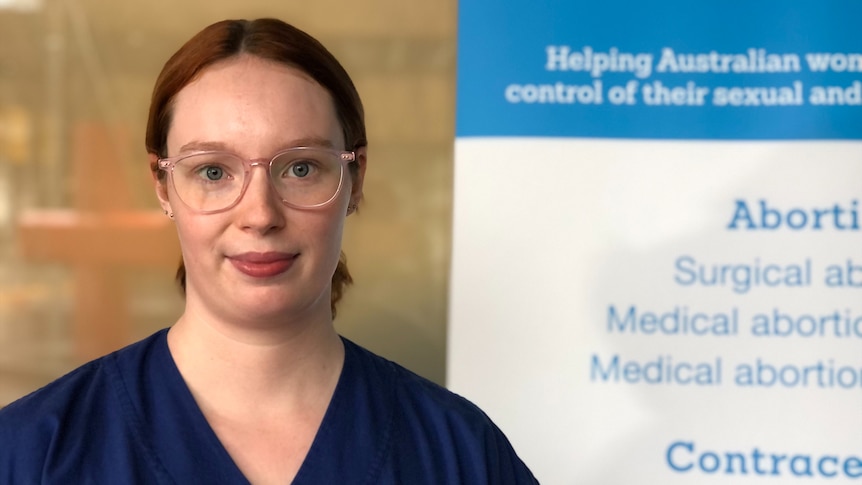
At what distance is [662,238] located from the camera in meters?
2.19

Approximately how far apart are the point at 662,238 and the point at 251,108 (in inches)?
48.6

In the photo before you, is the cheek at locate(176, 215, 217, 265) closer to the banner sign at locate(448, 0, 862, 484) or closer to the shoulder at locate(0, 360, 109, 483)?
the shoulder at locate(0, 360, 109, 483)

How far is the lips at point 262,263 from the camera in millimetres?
1164

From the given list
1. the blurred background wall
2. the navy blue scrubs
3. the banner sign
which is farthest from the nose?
the blurred background wall

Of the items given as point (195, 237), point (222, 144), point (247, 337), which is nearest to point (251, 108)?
point (222, 144)

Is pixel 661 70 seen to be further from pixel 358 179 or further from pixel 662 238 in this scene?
pixel 358 179

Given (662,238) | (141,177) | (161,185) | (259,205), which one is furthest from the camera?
(141,177)

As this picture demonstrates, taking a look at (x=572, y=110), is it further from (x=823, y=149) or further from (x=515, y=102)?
(x=823, y=149)

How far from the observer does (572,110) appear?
220 cm

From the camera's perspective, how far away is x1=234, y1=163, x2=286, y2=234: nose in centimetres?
115

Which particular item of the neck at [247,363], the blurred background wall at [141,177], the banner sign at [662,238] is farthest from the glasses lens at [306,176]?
the blurred background wall at [141,177]

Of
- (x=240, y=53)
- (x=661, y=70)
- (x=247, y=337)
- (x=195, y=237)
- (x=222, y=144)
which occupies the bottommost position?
(x=247, y=337)

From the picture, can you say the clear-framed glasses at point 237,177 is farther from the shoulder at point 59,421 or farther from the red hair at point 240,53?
the shoulder at point 59,421

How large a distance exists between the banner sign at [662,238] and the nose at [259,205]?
106 cm
